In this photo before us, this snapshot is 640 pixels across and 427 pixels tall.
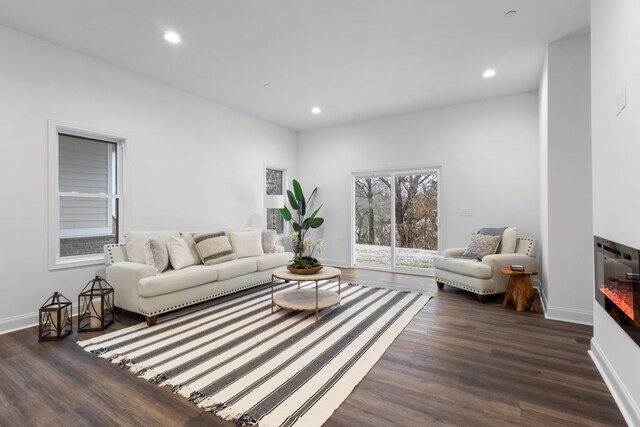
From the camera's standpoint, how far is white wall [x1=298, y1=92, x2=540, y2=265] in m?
4.66

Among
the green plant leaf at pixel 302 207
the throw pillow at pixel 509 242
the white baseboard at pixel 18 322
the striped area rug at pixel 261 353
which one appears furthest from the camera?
the green plant leaf at pixel 302 207

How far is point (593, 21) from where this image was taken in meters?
2.28

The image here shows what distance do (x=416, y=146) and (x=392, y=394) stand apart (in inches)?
180

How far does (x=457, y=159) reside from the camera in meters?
5.18

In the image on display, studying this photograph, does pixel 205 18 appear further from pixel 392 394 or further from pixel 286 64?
pixel 392 394

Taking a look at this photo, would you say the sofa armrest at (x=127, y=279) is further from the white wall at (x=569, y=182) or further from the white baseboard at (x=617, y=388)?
the white wall at (x=569, y=182)

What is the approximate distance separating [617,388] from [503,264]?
210cm

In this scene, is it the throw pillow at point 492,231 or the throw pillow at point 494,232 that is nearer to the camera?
the throw pillow at point 494,232

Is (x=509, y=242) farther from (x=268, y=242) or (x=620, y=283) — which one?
(x=268, y=242)

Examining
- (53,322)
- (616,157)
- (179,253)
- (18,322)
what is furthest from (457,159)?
(18,322)

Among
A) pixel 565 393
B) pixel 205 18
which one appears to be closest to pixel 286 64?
pixel 205 18

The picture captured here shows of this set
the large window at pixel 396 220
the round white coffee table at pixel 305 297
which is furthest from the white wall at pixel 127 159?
the large window at pixel 396 220

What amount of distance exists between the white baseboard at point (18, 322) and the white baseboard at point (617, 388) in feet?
15.7

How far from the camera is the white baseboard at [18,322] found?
287cm
